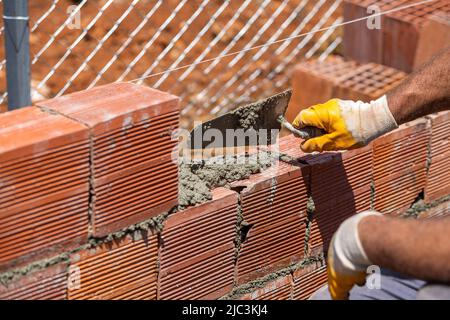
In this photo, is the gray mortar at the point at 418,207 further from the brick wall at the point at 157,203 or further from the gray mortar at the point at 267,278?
the gray mortar at the point at 267,278

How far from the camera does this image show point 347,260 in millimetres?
2908

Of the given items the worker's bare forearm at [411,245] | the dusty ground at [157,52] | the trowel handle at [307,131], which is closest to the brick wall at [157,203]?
the trowel handle at [307,131]

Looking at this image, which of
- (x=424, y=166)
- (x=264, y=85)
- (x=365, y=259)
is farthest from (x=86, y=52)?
(x=365, y=259)

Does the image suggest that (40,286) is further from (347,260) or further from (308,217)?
(308,217)

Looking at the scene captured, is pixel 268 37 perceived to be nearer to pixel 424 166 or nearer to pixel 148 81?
pixel 148 81

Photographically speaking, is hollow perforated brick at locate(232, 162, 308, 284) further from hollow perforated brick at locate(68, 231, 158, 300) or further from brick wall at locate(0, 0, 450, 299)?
hollow perforated brick at locate(68, 231, 158, 300)

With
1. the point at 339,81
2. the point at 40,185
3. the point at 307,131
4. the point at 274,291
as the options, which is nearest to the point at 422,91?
the point at 307,131

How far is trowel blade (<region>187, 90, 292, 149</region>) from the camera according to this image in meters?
3.50

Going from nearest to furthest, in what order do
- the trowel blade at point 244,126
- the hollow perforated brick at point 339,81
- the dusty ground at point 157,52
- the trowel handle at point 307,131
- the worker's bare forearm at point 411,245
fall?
the worker's bare forearm at point 411,245 < the trowel blade at point 244,126 < the trowel handle at point 307,131 < the hollow perforated brick at point 339,81 < the dusty ground at point 157,52

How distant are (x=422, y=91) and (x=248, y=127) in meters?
0.74

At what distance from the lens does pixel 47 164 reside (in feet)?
9.36

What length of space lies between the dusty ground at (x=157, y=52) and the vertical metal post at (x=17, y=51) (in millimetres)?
2664

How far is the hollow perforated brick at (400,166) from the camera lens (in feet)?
13.1
